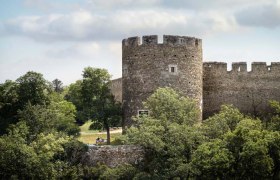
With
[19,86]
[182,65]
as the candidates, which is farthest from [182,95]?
[19,86]

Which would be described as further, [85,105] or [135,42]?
[85,105]

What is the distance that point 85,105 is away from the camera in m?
43.2

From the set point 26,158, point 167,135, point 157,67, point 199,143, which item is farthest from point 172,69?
point 26,158

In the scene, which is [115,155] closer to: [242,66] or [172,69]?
[172,69]

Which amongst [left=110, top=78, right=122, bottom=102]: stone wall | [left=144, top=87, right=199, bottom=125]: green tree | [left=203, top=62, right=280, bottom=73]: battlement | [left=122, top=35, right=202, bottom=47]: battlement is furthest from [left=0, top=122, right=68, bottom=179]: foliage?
[left=110, top=78, right=122, bottom=102]: stone wall

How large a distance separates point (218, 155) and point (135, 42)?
9867 mm

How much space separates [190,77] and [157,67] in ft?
6.79

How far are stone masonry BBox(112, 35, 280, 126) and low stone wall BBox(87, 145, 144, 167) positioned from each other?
9.47 feet

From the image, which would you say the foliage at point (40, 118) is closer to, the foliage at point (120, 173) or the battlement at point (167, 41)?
the foliage at point (120, 173)

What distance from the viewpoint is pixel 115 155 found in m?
37.1

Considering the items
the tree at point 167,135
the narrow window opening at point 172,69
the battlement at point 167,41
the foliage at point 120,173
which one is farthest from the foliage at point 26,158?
the narrow window opening at point 172,69

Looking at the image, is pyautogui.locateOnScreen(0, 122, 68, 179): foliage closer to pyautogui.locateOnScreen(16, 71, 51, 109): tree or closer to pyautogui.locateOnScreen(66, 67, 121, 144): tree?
pyautogui.locateOnScreen(16, 71, 51, 109): tree

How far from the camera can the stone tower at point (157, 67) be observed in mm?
38844

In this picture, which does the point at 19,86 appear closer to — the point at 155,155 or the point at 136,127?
the point at 136,127
